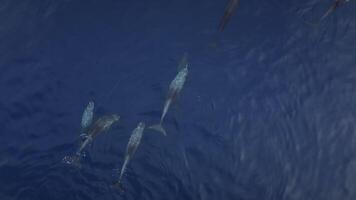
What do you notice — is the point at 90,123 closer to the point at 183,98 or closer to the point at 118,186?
the point at 118,186

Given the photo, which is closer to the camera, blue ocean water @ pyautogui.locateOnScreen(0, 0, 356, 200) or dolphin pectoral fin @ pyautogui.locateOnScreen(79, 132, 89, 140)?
dolphin pectoral fin @ pyautogui.locateOnScreen(79, 132, 89, 140)

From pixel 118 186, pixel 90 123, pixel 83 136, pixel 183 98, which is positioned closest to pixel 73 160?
pixel 83 136

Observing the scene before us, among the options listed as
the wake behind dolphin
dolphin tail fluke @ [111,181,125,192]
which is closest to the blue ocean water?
dolphin tail fluke @ [111,181,125,192]

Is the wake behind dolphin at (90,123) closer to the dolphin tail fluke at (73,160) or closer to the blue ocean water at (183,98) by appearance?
the dolphin tail fluke at (73,160)

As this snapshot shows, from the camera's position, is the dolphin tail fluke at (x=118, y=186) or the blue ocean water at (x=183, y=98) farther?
the blue ocean water at (x=183, y=98)

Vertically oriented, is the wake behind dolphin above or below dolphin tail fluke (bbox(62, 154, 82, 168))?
above

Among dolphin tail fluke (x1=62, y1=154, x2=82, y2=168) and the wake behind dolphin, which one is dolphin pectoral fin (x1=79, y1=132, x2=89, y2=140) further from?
dolphin tail fluke (x1=62, y1=154, x2=82, y2=168)

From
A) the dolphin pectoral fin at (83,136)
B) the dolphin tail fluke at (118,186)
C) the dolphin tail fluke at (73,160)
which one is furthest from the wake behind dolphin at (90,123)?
the dolphin tail fluke at (118,186)

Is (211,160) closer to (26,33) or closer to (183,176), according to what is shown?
(183,176)

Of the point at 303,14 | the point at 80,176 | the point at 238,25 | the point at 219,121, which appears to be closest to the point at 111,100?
the point at 80,176
